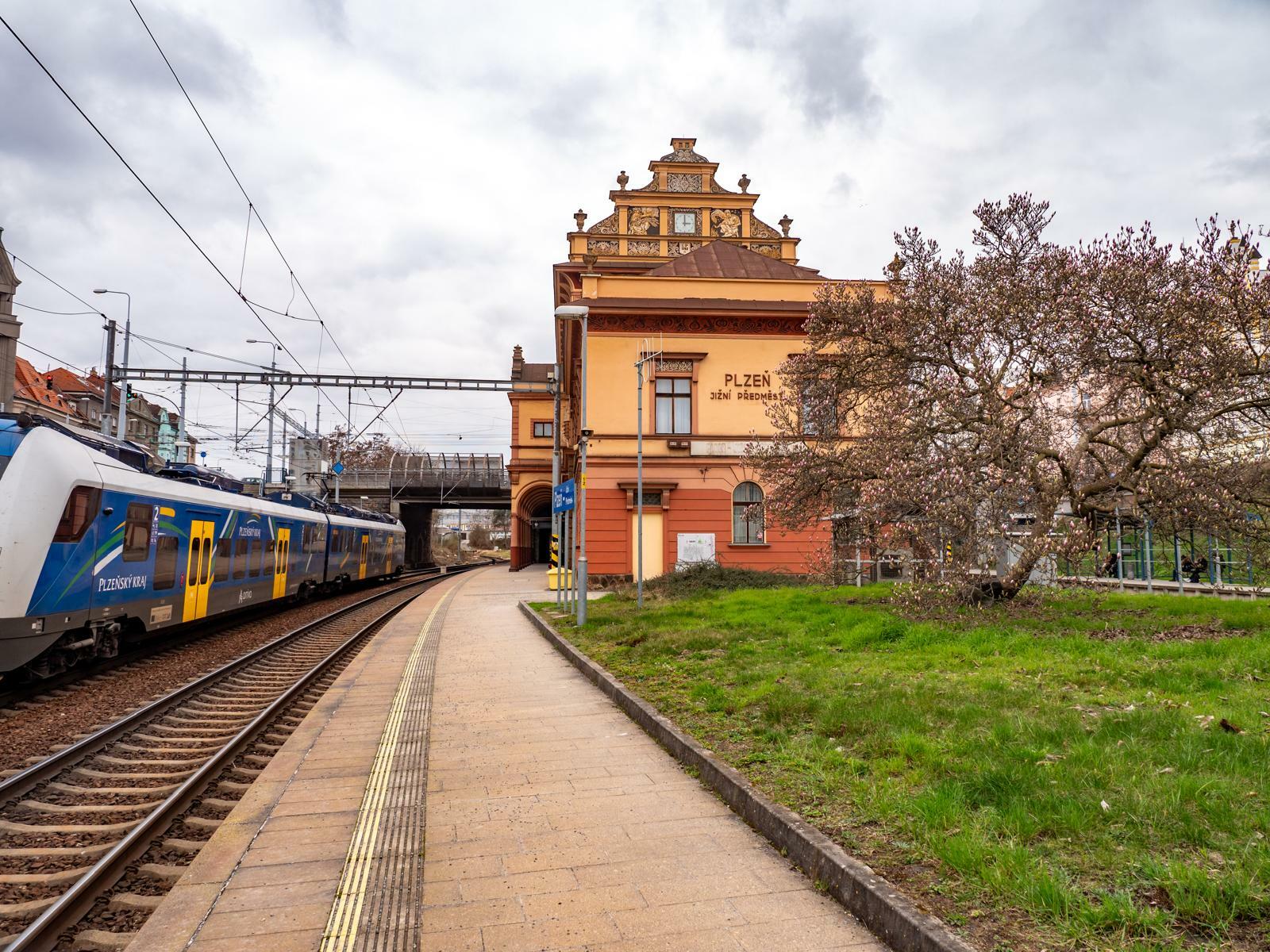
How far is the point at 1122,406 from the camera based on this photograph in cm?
1345

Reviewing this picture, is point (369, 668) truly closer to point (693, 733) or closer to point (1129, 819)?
point (693, 733)

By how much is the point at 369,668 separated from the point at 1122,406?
Result: 489 inches

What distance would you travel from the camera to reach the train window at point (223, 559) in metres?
15.5

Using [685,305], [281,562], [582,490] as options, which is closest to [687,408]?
[685,305]

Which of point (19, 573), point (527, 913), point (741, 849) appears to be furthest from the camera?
point (19, 573)

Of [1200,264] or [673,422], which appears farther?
[673,422]

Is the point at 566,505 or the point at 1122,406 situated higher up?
the point at 1122,406

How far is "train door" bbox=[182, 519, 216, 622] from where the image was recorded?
46.2 feet

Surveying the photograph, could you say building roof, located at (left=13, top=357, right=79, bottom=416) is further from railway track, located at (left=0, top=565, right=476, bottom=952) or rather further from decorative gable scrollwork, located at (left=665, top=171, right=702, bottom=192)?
railway track, located at (left=0, top=565, right=476, bottom=952)

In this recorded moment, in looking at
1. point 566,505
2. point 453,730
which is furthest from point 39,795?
point 566,505

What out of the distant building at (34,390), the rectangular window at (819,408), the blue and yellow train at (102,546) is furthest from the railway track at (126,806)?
the distant building at (34,390)

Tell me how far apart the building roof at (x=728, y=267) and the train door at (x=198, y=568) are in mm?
17167

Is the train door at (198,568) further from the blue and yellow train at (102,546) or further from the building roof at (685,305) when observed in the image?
the building roof at (685,305)

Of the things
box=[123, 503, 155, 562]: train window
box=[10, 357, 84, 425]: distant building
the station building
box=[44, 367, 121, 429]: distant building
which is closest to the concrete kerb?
box=[123, 503, 155, 562]: train window
